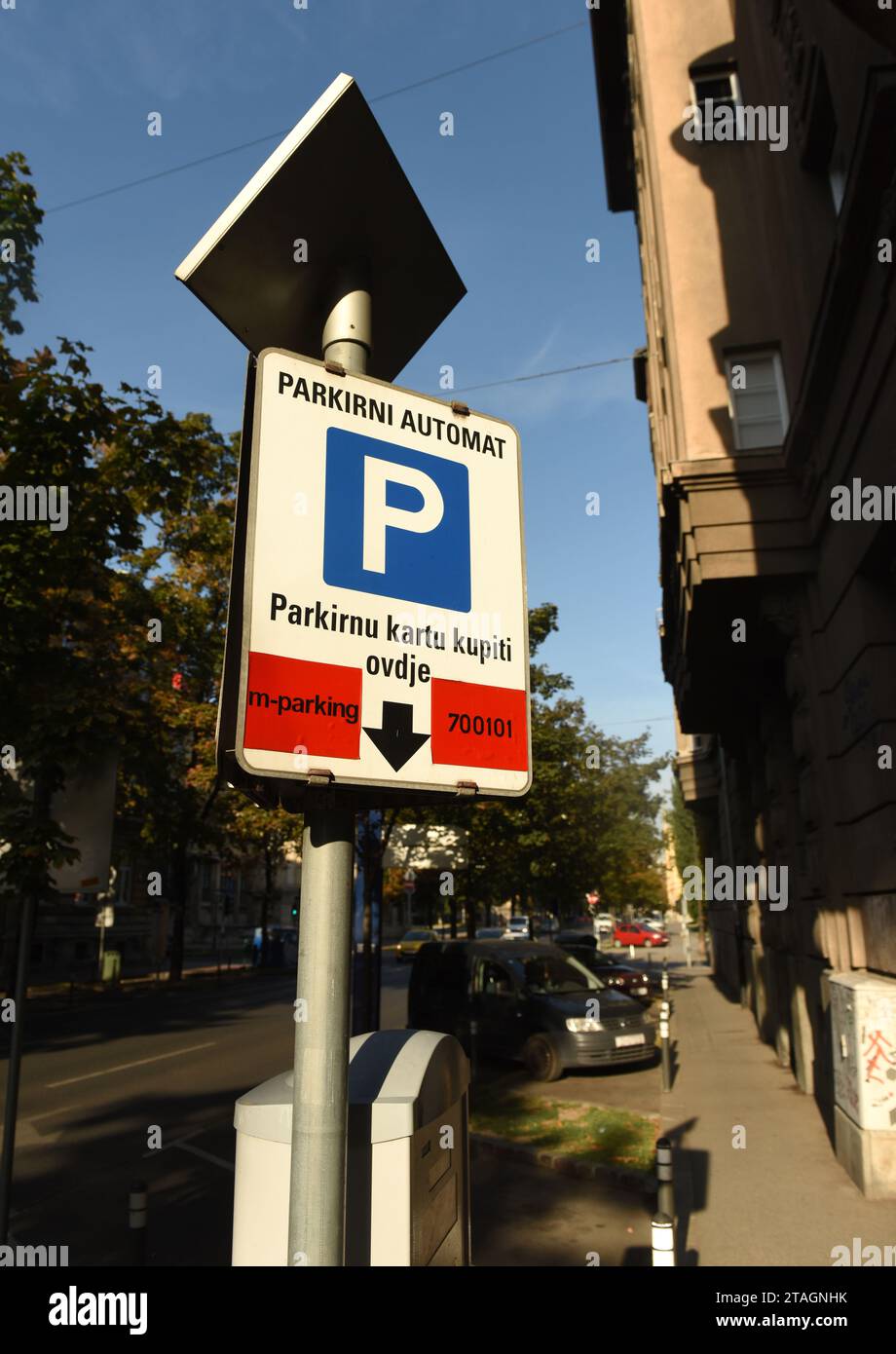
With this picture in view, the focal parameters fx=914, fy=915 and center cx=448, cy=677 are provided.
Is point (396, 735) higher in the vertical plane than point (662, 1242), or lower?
higher

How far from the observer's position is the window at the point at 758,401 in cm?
1138

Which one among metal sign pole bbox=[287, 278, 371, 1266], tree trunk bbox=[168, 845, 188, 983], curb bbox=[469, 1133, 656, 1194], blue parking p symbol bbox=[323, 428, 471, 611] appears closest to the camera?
metal sign pole bbox=[287, 278, 371, 1266]

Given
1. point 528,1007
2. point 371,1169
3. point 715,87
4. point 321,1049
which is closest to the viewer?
point 321,1049

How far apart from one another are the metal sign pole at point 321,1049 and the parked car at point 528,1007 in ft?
39.1

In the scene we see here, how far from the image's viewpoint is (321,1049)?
175 centimetres

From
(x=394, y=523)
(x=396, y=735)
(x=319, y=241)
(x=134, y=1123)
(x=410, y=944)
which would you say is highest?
(x=319, y=241)

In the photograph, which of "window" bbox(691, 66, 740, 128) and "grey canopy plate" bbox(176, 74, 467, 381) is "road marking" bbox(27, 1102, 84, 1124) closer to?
"grey canopy plate" bbox(176, 74, 467, 381)

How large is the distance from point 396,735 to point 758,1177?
24.5ft

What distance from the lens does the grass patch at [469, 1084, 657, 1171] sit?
858 centimetres

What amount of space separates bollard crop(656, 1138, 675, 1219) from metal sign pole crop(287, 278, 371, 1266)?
3.67 m

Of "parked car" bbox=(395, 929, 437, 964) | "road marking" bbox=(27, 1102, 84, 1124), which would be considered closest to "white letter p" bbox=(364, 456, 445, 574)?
"road marking" bbox=(27, 1102, 84, 1124)

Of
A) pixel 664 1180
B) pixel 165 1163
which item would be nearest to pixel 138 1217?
pixel 664 1180

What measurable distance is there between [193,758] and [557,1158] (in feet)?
66.8

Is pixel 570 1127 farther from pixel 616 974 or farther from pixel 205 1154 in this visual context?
pixel 616 974
